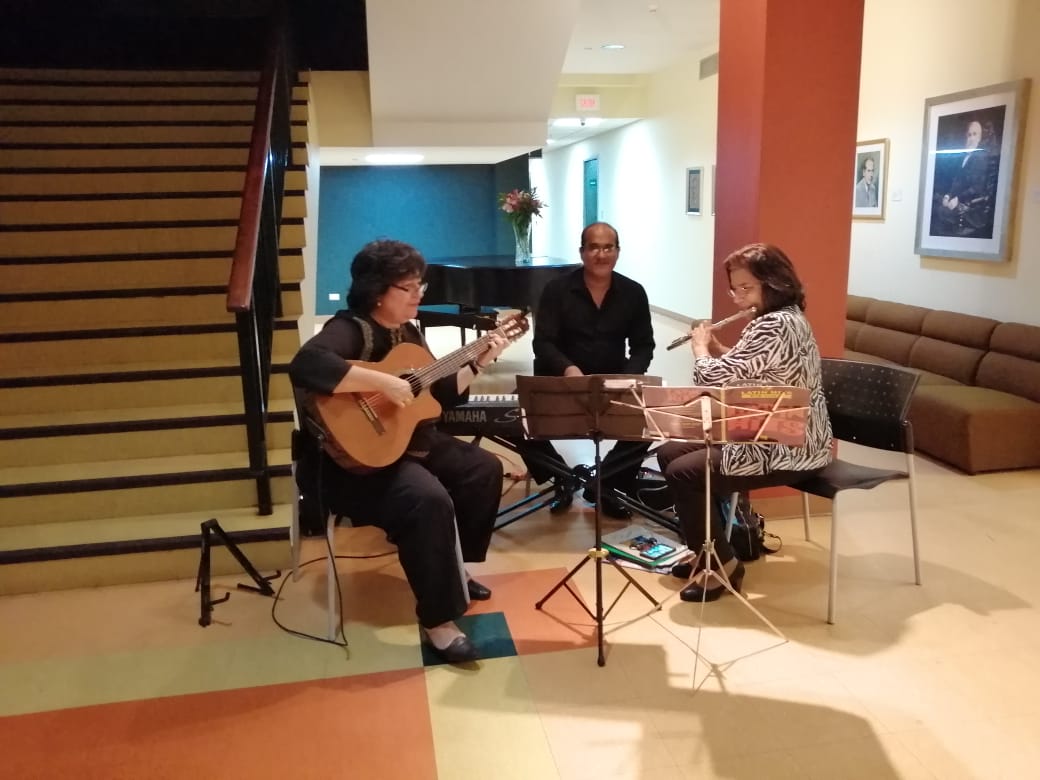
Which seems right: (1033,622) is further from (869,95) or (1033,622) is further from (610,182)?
(610,182)

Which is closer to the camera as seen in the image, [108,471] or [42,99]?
[108,471]

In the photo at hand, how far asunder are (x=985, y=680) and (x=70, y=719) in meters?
2.55

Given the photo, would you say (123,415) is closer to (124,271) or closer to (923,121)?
(124,271)

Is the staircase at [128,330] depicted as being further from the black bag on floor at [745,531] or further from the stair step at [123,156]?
the black bag on floor at [745,531]

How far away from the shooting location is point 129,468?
323 centimetres

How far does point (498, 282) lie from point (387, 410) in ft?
10.7

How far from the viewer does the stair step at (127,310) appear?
12.4ft

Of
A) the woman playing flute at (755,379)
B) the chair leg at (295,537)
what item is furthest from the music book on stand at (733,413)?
the chair leg at (295,537)

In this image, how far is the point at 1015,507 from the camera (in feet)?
11.8

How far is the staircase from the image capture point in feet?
10.1

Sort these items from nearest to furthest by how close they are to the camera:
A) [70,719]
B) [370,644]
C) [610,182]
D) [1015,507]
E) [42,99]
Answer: [70,719] < [370,644] < [1015,507] < [42,99] < [610,182]

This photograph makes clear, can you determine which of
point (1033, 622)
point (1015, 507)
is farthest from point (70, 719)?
point (1015, 507)

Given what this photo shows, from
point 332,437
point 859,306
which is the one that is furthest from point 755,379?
point 859,306

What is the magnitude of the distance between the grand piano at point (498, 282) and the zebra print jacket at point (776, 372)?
2908 millimetres
